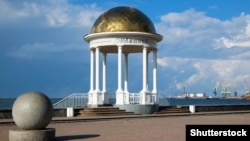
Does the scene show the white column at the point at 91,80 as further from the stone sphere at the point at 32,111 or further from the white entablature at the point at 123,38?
the stone sphere at the point at 32,111

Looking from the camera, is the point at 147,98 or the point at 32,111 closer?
the point at 32,111

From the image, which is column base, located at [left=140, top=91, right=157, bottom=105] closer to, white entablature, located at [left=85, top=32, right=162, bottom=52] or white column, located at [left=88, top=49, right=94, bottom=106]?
white entablature, located at [left=85, top=32, right=162, bottom=52]

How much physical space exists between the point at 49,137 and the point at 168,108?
78.5 ft

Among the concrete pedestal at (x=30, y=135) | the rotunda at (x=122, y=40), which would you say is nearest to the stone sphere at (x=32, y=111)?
the concrete pedestal at (x=30, y=135)

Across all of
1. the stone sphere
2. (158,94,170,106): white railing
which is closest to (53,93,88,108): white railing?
(158,94,170,106): white railing

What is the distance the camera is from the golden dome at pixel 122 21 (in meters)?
34.4

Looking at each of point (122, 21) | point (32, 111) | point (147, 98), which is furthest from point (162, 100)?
point (32, 111)

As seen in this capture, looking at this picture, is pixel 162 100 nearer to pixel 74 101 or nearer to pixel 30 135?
pixel 74 101

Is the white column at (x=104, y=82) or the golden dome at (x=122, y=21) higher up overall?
the golden dome at (x=122, y=21)

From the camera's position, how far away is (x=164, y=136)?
16.3 metres

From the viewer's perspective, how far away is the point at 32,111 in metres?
14.4

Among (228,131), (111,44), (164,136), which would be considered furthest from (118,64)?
(228,131)

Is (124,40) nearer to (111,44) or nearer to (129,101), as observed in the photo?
(111,44)

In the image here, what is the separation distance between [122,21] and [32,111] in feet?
68.7
